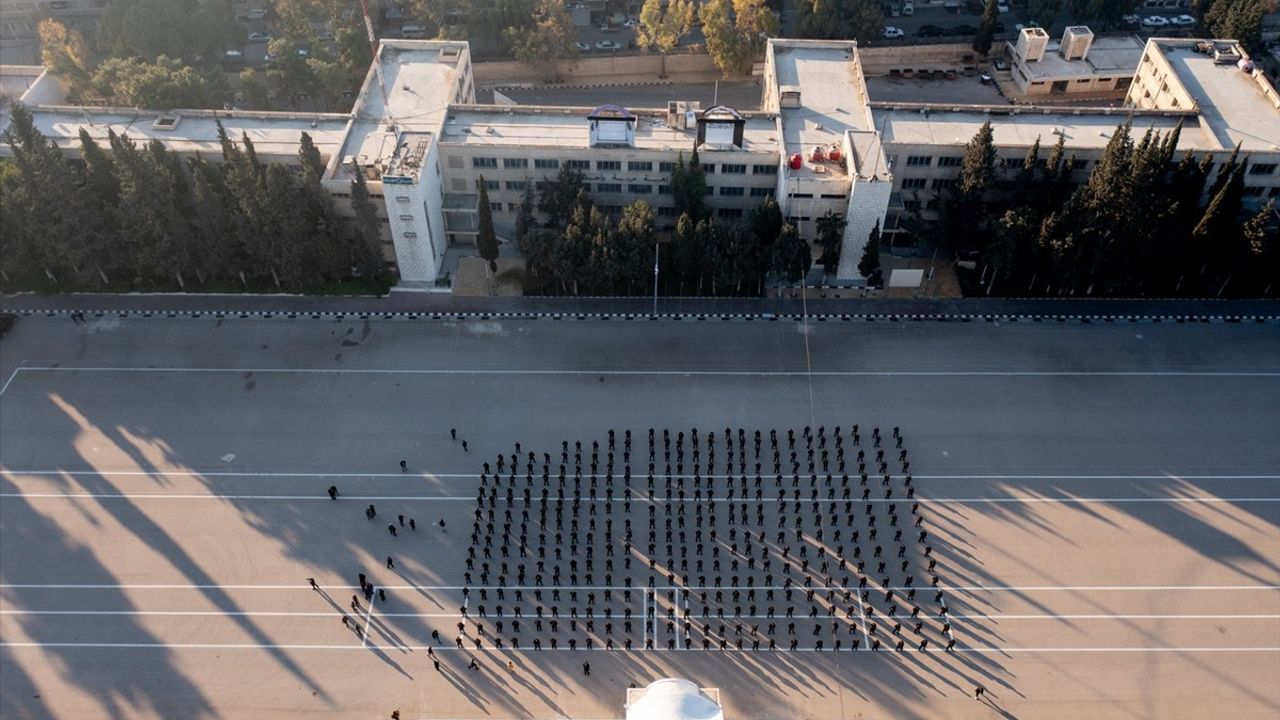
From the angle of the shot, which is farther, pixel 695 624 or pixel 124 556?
pixel 124 556

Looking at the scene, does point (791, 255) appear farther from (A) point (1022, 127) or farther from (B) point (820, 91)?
(A) point (1022, 127)

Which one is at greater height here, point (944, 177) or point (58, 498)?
point (944, 177)

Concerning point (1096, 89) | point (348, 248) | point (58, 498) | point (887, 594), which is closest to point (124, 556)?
point (58, 498)

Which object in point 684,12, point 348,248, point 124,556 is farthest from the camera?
point 684,12

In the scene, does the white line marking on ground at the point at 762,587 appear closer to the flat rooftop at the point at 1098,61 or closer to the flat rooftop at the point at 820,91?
the flat rooftop at the point at 820,91

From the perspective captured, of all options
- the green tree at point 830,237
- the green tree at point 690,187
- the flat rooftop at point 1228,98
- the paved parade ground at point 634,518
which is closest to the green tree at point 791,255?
the green tree at point 830,237

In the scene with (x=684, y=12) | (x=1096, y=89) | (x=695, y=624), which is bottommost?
(x=695, y=624)

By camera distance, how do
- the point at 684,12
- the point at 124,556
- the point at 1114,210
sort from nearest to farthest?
the point at 124,556 → the point at 1114,210 → the point at 684,12

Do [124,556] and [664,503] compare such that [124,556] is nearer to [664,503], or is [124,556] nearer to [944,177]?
[664,503]
